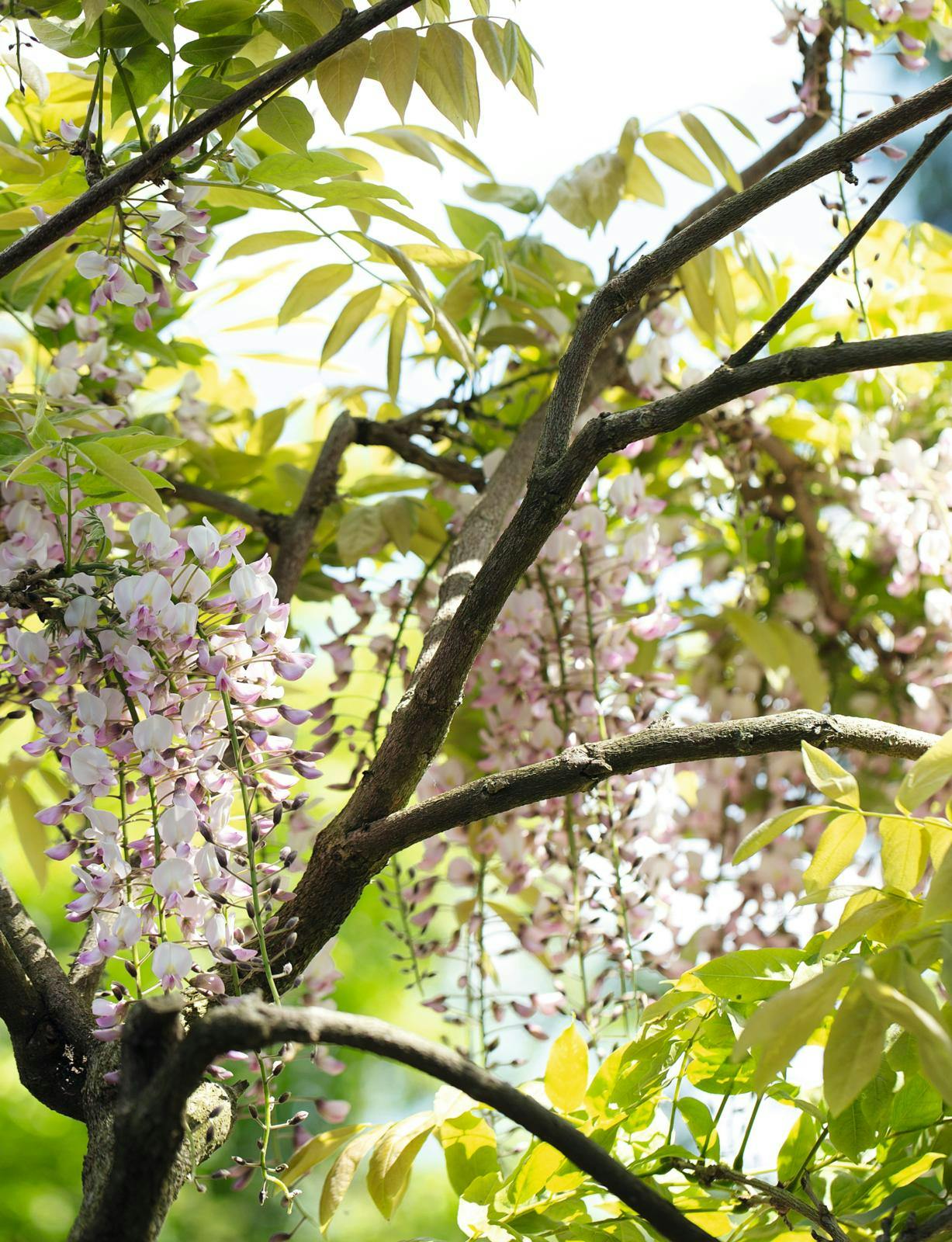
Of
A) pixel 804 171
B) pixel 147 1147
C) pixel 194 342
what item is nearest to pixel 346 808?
pixel 147 1147

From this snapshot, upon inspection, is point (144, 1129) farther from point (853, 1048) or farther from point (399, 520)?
point (399, 520)

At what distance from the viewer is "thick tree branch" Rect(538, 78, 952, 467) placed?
1.11 feet

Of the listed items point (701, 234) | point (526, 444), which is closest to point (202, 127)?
point (701, 234)

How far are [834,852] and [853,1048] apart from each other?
0.28 ft

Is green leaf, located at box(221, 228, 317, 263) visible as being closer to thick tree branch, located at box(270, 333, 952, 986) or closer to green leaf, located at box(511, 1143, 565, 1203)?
thick tree branch, located at box(270, 333, 952, 986)

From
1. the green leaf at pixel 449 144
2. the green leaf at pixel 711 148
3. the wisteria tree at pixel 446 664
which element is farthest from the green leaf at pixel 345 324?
the green leaf at pixel 711 148

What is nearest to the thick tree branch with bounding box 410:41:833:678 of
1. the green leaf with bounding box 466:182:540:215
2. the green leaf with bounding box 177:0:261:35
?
the green leaf with bounding box 466:182:540:215

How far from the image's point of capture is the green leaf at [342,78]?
460mm

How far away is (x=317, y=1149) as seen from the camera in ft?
1.50

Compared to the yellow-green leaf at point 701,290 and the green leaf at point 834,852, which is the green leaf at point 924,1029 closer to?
the green leaf at point 834,852

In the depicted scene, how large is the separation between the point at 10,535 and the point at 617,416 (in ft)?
1.08

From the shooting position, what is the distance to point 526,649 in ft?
2.34

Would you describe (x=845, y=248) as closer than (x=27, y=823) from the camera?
Yes

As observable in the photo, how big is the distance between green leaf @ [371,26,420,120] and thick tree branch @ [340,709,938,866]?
11.6 inches
